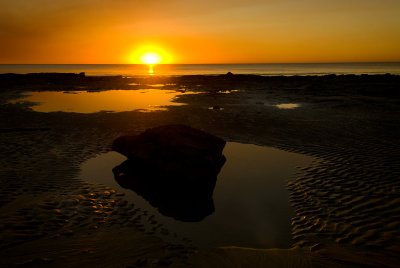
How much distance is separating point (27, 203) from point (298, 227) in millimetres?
7461

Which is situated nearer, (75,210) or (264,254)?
(264,254)

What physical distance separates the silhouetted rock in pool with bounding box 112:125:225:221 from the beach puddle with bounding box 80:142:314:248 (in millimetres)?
352

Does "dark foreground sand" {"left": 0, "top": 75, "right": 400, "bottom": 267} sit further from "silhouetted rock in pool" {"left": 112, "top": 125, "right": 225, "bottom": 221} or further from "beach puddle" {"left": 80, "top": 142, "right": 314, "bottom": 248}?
"silhouetted rock in pool" {"left": 112, "top": 125, "right": 225, "bottom": 221}

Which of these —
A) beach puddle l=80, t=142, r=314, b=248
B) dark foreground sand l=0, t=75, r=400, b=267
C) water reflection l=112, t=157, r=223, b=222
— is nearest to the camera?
dark foreground sand l=0, t=75, r=400, b=267

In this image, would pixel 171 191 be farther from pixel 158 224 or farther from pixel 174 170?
pixel 158 224

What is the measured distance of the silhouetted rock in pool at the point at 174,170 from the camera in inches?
381

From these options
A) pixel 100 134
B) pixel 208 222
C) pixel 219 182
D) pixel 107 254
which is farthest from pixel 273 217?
pixel 100 134

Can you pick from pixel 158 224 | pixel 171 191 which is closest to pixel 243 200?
pixel 171 191

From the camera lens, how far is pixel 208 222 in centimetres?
855

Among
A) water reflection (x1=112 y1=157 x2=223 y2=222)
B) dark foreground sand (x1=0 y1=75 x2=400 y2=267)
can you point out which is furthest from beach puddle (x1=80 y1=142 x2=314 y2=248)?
dark foreground sand (x1=0 y1=75 x2=400 y2=267)

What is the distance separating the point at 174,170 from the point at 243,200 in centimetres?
239

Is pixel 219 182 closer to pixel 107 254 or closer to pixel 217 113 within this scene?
pixel 107 254

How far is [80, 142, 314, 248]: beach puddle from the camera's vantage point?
7777mm

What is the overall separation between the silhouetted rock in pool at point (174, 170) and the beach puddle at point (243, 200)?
1.16 ft
